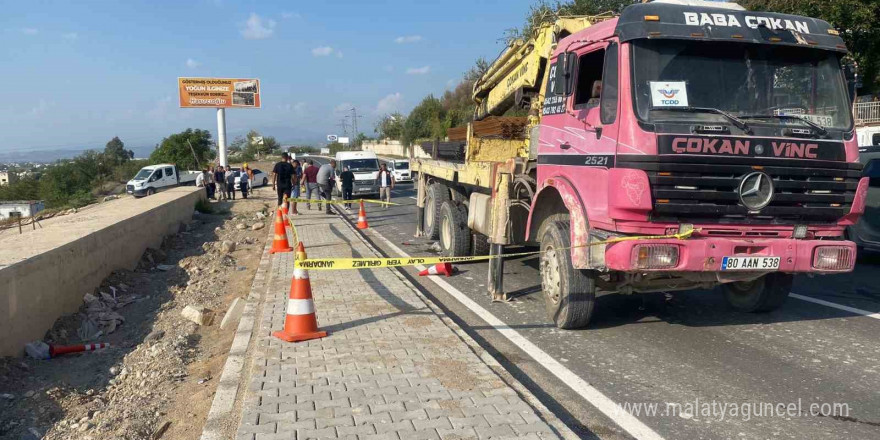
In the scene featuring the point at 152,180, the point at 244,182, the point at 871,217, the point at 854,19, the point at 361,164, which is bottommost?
the point at 152,180

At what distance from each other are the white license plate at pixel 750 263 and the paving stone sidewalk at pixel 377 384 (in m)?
2.15

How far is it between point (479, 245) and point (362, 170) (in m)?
17.5

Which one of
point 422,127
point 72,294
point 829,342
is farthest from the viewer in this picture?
point 422,127

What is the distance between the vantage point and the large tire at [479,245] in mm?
9797

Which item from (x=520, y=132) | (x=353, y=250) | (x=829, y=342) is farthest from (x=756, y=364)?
(x=353, y=250)

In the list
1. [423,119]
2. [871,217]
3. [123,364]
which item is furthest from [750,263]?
[423,119]

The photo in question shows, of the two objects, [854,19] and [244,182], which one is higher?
[854,19]

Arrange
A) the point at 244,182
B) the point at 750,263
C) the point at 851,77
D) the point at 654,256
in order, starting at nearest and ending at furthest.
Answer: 1. the point at 654,256
2. the point at 750,263
3. the point at 851,77
4. the point at 244,182

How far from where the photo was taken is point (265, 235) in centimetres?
1598

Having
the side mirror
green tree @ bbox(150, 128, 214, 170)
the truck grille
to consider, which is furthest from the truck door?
green tree @ bbox(150, 128, 214, 170)

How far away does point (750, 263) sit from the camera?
17.0 feet

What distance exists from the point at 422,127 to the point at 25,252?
220 feet

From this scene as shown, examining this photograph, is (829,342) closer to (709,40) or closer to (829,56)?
(829,56)

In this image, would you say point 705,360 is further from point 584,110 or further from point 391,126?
point 391,126
